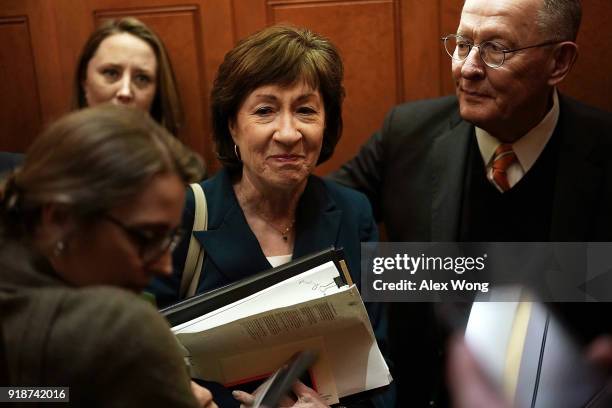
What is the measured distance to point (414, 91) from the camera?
103 inches

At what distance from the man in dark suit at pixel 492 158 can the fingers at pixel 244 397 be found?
0.75 m

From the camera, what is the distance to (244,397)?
1579mm

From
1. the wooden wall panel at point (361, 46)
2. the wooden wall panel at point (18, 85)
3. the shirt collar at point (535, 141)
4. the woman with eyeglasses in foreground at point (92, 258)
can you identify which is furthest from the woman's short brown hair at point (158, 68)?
the woman with eyeglasses in foreground at point (92, 258)

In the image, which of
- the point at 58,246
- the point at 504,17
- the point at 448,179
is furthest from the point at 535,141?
the point at 58,246

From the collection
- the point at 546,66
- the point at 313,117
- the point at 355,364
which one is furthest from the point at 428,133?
the point at 355,364

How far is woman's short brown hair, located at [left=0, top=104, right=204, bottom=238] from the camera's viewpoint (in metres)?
0.97

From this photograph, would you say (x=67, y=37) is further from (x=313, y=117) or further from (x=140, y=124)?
(x=140, y=124)

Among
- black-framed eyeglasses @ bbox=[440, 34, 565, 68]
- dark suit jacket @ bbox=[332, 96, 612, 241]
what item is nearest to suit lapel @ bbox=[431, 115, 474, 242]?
dark suit jacket @ bbox=[332, 96, 612, 241]

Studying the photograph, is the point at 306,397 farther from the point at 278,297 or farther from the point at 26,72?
the point at 26,72

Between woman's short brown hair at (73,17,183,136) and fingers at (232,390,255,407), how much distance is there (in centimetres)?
126

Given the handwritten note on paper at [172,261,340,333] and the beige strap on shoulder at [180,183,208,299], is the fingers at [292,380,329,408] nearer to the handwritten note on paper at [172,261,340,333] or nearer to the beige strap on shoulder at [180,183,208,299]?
the handwritten note on paper at [172,261,340,333]

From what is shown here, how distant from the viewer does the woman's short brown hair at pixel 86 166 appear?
0.97m

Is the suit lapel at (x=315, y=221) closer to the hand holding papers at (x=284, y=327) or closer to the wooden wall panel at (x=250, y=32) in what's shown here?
the hand holding papers at (x=284, y=327)

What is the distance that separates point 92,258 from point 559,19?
5.54 ft
